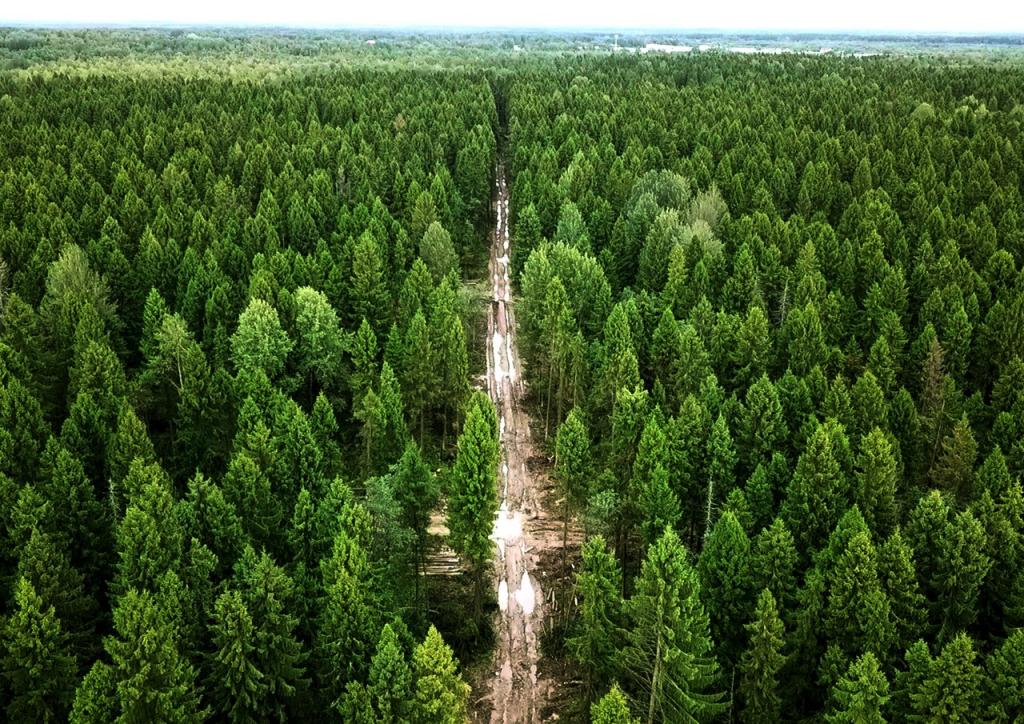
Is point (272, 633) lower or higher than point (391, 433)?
lower

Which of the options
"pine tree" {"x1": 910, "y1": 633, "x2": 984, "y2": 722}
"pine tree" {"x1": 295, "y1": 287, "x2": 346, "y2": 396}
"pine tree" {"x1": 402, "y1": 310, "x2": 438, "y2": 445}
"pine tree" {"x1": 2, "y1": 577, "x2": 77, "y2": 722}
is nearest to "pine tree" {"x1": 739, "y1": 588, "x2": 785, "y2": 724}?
"pine tree" {"x1": 910, "y1": 633, "x2": 984, "y2": 722}

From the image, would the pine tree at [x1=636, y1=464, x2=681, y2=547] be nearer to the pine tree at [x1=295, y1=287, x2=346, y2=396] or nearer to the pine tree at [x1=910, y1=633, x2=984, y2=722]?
the pine tree at [x1=910, y1=633, x2=984, y2=722]

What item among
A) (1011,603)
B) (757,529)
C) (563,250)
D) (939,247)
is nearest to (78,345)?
(563,250)

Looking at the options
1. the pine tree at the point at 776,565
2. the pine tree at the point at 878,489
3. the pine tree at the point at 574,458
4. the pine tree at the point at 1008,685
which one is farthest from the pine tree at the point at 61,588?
the pine tree at the point at 878,489

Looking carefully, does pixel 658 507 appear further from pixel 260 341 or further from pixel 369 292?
pixel 369 292

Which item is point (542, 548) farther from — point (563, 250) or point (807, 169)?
point (807, 169)

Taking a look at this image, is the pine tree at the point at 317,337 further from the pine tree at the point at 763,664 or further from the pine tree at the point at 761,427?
the pine tree at the point at 763,664

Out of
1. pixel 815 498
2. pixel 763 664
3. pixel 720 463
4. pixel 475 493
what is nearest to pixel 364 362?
pixel 475 493
